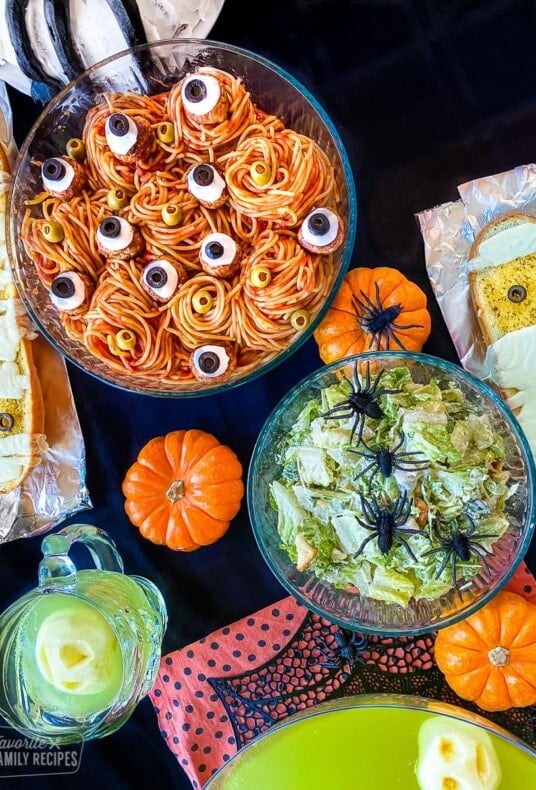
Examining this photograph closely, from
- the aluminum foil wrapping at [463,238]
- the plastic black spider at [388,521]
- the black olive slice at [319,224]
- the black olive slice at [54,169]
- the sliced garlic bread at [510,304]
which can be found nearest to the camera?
the plastic black spider at [388,521]

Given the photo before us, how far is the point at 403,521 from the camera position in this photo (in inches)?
63.7

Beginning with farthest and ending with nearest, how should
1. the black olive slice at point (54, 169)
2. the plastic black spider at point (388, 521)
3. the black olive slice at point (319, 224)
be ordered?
the black olive slice at point (54, 169), the black olive slice at point (319, 224), the plastic black spider at point (388, 521)

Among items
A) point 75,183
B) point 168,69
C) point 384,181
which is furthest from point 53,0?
point 384,181

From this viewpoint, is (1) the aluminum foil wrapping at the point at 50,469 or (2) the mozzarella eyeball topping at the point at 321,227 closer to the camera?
(2) the mozzarella eyeball topping at the point at 321,227

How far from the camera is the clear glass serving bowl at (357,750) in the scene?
1.64 meters

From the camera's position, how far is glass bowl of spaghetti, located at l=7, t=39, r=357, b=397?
5.84ft

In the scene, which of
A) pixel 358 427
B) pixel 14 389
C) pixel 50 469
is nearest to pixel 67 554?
pixel 50 469

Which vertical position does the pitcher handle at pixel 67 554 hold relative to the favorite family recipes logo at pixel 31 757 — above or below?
above

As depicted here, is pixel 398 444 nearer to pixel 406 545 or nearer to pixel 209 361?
pixel 406 545

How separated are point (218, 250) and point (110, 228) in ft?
0.88

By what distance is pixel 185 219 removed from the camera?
6.10 feet

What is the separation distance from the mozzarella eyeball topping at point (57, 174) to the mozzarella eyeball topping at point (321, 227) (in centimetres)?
61

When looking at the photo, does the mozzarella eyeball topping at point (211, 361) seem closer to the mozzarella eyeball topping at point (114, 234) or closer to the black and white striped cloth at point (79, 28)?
the mozzarella eyeball topping at point (114, 234)

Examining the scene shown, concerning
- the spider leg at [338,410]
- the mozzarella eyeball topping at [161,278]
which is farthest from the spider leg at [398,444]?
the mozzarella eyeball topping at [161,278]
